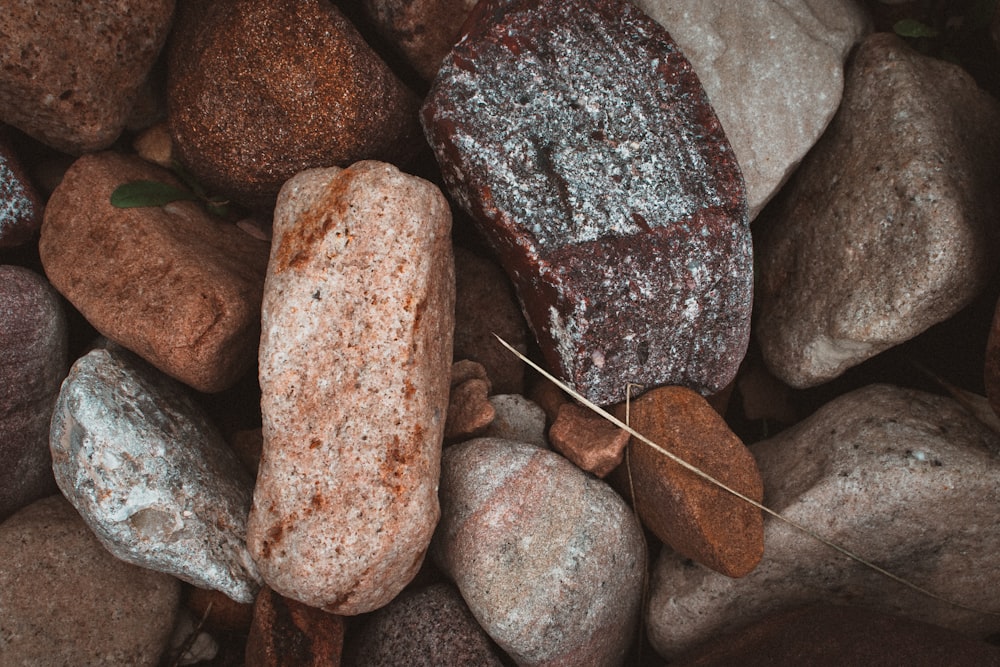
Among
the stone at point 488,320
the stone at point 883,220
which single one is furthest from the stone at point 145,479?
the stone at point 883,220

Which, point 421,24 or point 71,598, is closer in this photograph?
point 71,598

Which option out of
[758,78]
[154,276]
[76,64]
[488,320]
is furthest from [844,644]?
[76,64]

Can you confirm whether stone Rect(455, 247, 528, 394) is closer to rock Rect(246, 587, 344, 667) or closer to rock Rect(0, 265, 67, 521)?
rock Rect(246, 587, 344, 667)

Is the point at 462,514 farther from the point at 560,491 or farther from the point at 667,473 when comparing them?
the point at 667,473

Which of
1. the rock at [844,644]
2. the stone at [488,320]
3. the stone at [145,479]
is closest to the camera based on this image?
the rock at [844,644]

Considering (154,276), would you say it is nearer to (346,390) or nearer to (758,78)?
(346,390)

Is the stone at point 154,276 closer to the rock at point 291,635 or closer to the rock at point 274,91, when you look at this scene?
the rock at point 274,91
